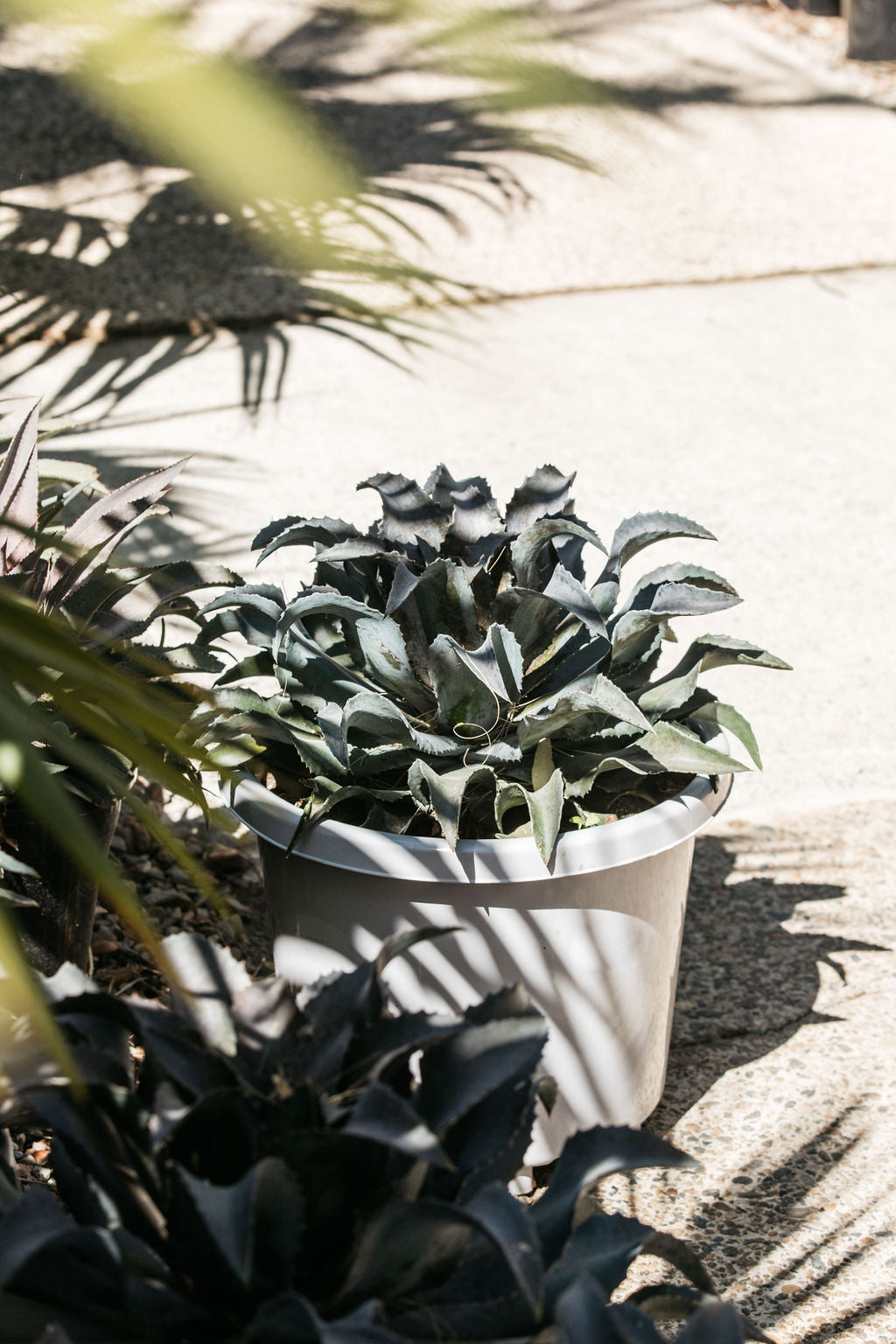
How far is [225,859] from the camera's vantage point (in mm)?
2455

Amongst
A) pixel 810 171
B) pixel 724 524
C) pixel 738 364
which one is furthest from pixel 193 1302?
pixel 810 171

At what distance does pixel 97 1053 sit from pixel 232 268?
4.82 metres

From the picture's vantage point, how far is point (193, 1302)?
91 cm

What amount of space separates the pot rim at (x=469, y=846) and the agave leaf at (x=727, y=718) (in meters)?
0.12

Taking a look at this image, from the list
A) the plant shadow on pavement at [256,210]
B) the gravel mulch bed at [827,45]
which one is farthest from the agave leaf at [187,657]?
the gravel mulch bed at [827,45]

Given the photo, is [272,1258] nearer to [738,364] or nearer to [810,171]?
[738,364]

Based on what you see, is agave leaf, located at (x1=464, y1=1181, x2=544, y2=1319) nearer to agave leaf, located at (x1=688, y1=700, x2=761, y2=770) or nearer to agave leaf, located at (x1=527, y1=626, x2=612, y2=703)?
agave leaf, located at (x1=527, y1=626, x2=612, y2=703)

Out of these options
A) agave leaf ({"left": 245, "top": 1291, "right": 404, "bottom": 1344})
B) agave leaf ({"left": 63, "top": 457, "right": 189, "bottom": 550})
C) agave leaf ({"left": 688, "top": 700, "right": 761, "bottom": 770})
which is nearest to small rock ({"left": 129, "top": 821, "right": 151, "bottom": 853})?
agave leaf ({"left": 63, "top": 457, "right": 189, "bottom": 550})

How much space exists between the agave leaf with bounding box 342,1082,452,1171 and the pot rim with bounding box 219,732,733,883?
571mm

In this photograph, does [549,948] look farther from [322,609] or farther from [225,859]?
[225,859]

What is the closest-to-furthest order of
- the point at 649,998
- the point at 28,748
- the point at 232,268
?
1. the point at 28,748
2. the point at 649,998
3. the point at 232,268

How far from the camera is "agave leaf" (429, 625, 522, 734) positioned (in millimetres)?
1532

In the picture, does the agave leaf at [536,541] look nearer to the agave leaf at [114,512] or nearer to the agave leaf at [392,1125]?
the agave leaf at [114,512]

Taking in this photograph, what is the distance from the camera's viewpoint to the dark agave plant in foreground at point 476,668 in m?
1.57
